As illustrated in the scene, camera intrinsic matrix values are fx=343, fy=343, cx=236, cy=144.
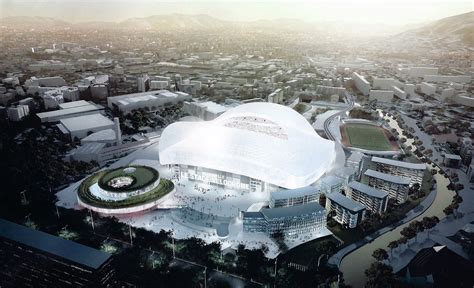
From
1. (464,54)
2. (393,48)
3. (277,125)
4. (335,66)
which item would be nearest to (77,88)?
(277,125)

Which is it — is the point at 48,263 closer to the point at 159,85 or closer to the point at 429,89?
the point at 159,85

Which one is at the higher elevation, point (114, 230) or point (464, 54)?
point (464, 54)

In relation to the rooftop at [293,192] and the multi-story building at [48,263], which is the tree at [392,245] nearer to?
the rooftop at [293,192]

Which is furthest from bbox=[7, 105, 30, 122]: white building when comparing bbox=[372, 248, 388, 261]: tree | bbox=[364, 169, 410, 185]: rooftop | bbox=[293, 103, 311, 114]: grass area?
bbox=[372, 248, 388, 261]: tree

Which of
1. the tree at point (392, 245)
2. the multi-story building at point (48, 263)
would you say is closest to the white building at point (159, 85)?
the multi-story building at point (48, 263)

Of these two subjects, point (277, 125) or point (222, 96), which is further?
point (222, 96)

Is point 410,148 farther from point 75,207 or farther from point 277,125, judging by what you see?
point 75,207

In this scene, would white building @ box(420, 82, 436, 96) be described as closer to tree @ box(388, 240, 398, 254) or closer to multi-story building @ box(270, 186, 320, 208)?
multi-story building @ box(270, 186, 320, 208)
